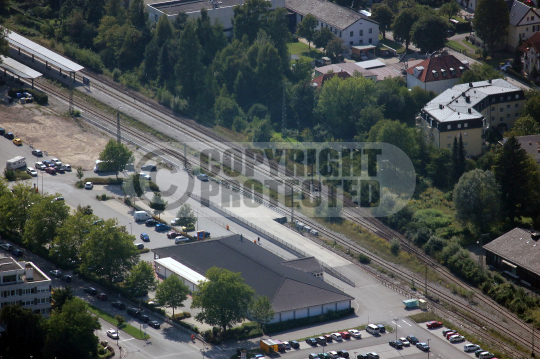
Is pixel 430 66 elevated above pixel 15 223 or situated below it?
above

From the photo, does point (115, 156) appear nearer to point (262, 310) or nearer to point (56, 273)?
point (56, 273)

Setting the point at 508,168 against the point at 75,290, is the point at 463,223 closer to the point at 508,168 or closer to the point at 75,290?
the point at 508,168

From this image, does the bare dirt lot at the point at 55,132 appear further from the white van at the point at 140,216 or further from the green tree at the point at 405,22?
the green tree at the point at 405,22

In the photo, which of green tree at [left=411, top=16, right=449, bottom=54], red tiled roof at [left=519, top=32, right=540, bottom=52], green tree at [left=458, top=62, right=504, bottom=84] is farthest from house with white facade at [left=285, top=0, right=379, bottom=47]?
red tiled roof at [left=519, top=32, right=540, bottom=52]

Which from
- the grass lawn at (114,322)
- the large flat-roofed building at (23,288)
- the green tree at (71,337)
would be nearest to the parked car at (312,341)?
the grass lawn at (114,322)

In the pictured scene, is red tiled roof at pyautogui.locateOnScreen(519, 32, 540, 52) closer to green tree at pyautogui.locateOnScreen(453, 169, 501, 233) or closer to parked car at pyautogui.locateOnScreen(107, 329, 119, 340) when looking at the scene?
green tree at pyautogui.locateOnScreen(453, 169, 501, 233)

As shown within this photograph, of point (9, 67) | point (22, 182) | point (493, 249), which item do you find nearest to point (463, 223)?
point (493, 249)
